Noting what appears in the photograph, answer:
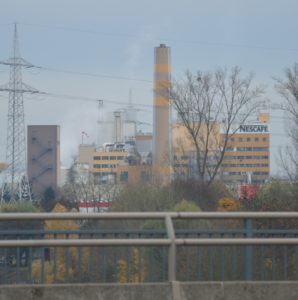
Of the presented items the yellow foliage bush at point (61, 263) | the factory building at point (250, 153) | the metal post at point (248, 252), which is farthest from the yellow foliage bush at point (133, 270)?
the factory building at point (250, 153)

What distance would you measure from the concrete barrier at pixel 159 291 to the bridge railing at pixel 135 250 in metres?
0.25

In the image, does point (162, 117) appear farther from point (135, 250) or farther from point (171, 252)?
point (171, 252)

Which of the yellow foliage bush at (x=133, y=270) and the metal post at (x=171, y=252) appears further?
the yellow foliage bush at (x=133, y=270)

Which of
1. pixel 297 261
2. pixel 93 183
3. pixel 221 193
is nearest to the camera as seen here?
pixel 297 261

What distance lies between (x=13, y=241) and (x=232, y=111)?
61.0 m

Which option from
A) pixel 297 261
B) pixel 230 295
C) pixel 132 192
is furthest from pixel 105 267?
pixel 132 192

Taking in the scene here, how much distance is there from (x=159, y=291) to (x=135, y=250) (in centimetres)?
76

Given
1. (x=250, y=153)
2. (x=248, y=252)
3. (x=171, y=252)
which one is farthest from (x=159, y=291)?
(x=250, y=153)

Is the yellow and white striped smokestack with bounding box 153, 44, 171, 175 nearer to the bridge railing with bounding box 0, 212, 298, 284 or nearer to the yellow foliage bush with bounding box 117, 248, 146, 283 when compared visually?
the bridge railing with bounding box 0, 212, 298, 284

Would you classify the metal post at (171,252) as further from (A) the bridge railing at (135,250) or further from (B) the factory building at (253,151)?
(B) the factory building at (253,151)

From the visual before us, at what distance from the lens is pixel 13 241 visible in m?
10.0

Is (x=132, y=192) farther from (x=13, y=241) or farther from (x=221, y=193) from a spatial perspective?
(x=13, y=241)

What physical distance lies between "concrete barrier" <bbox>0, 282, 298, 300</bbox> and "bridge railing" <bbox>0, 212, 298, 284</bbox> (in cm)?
25

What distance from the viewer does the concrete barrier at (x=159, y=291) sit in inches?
388
